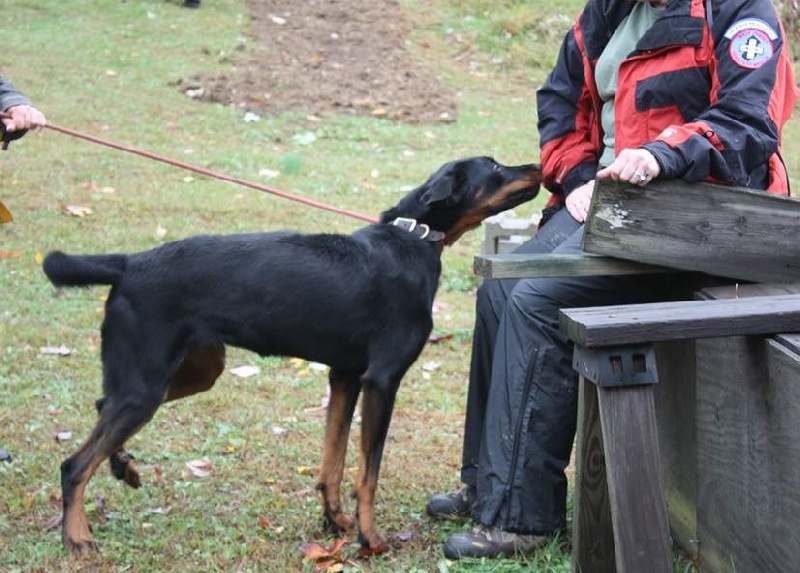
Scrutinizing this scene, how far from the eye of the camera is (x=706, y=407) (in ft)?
10.5

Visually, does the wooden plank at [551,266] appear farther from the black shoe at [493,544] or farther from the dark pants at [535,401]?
the black shoe at [493,544]

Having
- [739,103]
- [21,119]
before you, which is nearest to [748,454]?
[739,103]

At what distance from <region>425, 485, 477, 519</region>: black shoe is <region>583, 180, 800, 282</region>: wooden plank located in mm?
1297

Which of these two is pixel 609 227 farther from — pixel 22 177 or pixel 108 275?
pixel 22 177

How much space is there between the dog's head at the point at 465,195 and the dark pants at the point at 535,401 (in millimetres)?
589

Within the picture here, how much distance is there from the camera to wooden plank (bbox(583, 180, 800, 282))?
320 cm

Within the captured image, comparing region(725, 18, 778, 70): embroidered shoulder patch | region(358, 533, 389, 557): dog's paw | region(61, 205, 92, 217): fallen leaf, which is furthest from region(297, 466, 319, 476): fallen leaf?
region(61, 205, 92, 217): fallen leaf

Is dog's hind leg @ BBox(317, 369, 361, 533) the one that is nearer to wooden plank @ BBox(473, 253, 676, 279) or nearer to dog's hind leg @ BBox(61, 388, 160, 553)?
dog's hind leg @ BBox(61, 388, 160, 553)

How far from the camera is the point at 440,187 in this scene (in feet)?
13.8

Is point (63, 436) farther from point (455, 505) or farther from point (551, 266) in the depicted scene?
point (551, 266)

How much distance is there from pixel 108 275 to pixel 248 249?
18.8 inches

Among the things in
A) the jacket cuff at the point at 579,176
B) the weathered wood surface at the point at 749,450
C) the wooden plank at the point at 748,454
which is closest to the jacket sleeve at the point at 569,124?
the jacket cuff at the point at 579,176

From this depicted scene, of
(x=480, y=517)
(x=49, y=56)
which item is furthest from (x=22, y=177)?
(x=480, y=517)

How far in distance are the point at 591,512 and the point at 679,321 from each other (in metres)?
0.88
